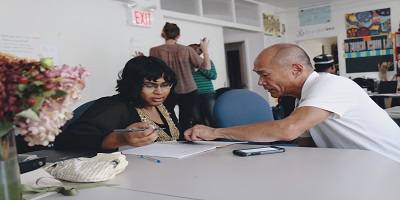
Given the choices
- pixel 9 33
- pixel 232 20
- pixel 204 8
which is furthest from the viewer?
pixel 232 20

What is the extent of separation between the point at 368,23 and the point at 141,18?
5123 millimetres

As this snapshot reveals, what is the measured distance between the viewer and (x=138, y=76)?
197cm

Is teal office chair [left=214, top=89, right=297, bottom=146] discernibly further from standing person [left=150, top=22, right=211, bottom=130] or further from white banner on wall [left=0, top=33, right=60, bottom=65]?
white banner on wall [left=0, top=33, right=60, bottom=65]

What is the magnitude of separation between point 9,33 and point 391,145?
3019mm

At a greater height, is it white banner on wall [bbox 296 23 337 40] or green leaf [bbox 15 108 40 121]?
white banner on wall [bbox 296 23 337 40]

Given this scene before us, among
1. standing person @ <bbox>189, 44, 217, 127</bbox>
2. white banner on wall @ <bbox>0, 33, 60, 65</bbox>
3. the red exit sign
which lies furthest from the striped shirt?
white banner on wall @ <bbox>0, 33, 60, 65</bbox>

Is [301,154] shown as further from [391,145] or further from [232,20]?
[232,20]

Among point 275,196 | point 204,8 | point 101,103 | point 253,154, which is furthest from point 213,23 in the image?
point 275,196

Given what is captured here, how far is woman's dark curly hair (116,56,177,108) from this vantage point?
1958mm

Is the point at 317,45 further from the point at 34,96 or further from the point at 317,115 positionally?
the point at 34,96

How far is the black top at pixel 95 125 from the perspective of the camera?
1.69 m

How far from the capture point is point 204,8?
582 centimetres

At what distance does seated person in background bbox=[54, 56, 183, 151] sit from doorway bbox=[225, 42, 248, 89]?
18.7 feet

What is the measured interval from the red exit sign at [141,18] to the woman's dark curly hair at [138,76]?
2.50 meters
